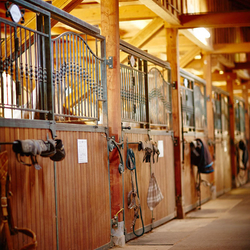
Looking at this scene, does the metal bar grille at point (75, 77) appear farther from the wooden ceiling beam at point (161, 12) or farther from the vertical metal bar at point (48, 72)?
the wooden ceiling beam at point (161, 12)

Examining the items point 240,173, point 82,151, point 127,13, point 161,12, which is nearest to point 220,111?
point 240,173

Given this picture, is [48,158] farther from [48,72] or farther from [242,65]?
[242,65]

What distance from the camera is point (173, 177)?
8.99 meters

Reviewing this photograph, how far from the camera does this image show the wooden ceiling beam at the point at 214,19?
9109 mm

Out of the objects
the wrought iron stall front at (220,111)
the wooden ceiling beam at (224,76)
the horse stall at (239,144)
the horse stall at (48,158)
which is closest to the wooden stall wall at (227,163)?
the wrought iron stall front at (220,111)

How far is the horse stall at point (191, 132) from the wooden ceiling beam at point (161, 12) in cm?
113

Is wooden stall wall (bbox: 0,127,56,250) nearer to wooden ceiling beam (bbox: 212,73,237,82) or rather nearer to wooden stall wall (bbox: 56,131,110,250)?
wooden stall wall (bbox: 56,131,110,250)

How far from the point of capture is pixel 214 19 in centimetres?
918

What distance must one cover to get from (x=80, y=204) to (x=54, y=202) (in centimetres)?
59

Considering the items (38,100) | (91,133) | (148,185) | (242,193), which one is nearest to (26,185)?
(38,100)

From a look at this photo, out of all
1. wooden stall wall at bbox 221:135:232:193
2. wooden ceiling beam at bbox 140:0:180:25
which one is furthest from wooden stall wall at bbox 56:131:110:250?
wooden stall wall at bbox 221:135:232:193

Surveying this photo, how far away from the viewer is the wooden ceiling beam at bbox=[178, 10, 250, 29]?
29.9 feet

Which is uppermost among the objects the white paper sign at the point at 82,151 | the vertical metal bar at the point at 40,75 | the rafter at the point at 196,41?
the rafter at the point at 196,41

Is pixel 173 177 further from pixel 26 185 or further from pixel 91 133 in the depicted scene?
pixel 26 185
